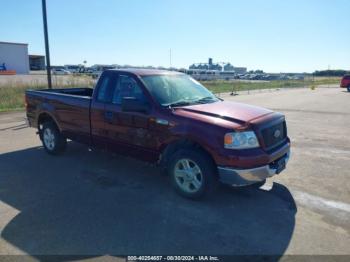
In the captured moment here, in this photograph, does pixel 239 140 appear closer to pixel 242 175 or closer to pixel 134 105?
pixel 242 175

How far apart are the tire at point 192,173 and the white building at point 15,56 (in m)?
65.9

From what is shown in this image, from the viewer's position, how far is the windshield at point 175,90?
5047 mm

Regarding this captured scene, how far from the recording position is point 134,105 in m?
4.79

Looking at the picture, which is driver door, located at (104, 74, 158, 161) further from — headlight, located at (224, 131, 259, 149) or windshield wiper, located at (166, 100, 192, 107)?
headlight, located at (224, 131, 259, 149)

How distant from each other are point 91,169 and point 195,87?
7.88ft

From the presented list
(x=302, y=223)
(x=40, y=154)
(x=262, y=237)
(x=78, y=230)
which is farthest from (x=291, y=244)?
(x=40, y=154)

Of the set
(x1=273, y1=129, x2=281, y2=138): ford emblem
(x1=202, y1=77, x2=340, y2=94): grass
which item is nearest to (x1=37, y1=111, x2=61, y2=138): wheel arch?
(x1=273, y1=129, x2=281, y2=138): ford emblem

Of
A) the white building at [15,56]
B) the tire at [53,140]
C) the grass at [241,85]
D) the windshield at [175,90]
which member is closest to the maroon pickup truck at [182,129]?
the windshield at [175,90]

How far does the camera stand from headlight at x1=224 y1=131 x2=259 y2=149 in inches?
165

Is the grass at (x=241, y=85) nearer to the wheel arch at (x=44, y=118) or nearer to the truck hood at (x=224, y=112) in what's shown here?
the wheel arch at (x=44, y=118)

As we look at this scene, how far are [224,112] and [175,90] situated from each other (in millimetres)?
1059

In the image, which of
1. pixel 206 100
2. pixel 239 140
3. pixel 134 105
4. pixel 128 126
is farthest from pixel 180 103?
pixel 239 140

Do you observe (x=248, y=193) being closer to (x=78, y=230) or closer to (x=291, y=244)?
(x=291, y=244)

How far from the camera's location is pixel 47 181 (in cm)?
536
